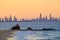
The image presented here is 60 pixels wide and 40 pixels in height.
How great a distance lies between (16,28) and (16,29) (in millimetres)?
749

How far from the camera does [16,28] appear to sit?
136m

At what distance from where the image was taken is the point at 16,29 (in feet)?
449
